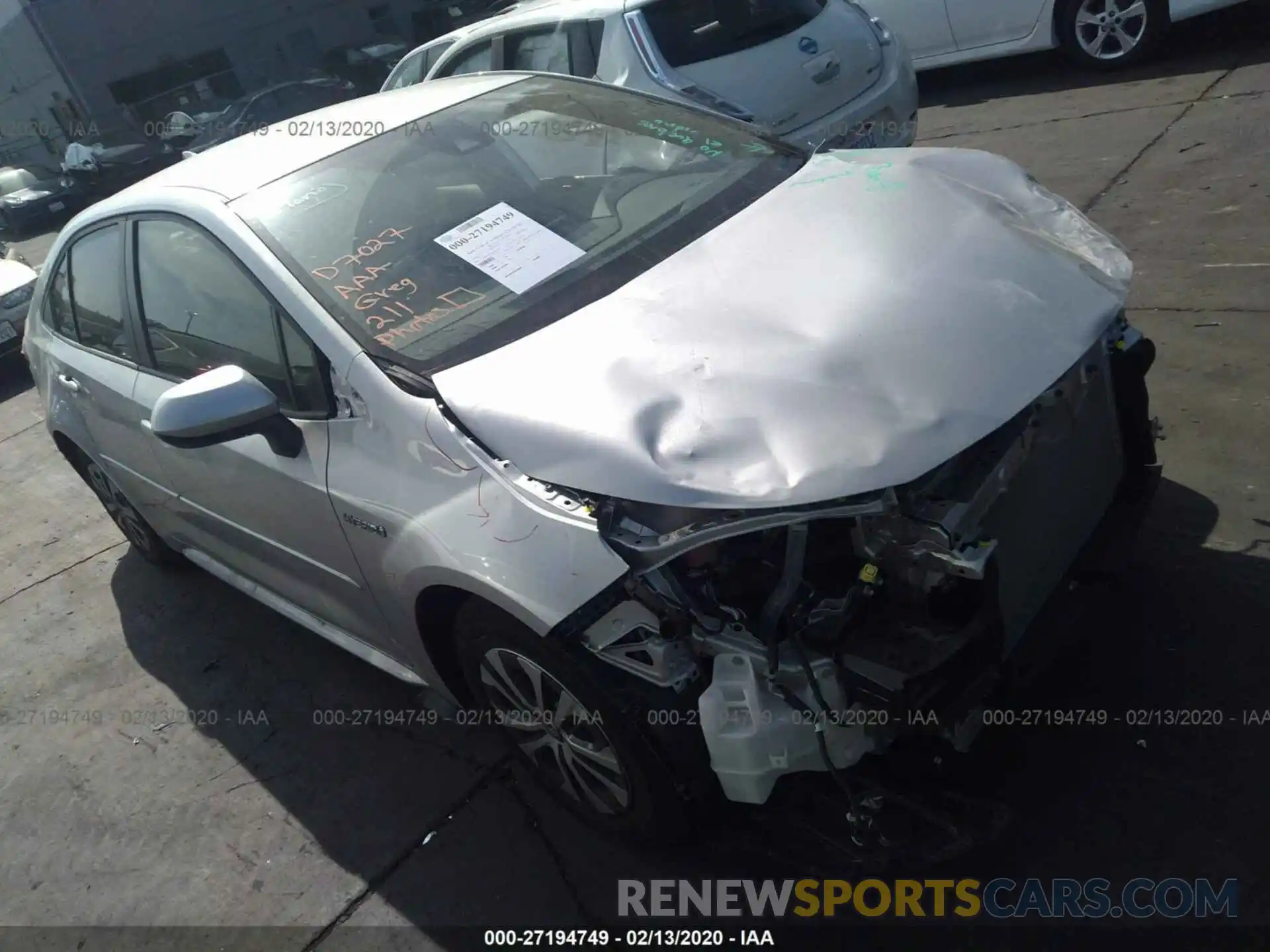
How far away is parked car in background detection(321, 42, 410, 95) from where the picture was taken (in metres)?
21.7

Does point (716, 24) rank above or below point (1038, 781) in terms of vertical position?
above

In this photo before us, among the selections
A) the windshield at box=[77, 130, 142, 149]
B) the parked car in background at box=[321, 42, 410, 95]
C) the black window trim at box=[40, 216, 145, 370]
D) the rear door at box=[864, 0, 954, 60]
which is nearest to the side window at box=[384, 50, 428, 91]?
the rear door at box=[864, 0, 954, 60]

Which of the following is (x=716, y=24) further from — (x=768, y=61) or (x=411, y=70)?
(x=411, y=70)

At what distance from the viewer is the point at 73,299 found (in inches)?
153

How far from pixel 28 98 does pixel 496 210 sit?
28.0 metres

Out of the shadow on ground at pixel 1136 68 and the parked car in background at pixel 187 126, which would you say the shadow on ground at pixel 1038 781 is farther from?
the parked car in background at pixel 187 126

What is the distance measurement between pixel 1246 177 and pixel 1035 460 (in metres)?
3.93

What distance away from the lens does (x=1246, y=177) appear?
5.11 meters

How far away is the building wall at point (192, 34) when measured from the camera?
2289cm

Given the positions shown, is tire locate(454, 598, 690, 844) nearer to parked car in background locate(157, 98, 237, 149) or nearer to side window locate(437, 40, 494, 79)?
side window locate(437, 40, 494, 79)

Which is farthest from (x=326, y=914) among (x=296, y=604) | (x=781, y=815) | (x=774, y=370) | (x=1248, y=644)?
(x=1248, y=644)

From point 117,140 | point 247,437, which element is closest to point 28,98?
point 117,140

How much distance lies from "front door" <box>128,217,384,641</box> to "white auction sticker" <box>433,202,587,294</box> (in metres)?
0.51

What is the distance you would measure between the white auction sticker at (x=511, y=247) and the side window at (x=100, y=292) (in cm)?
145
